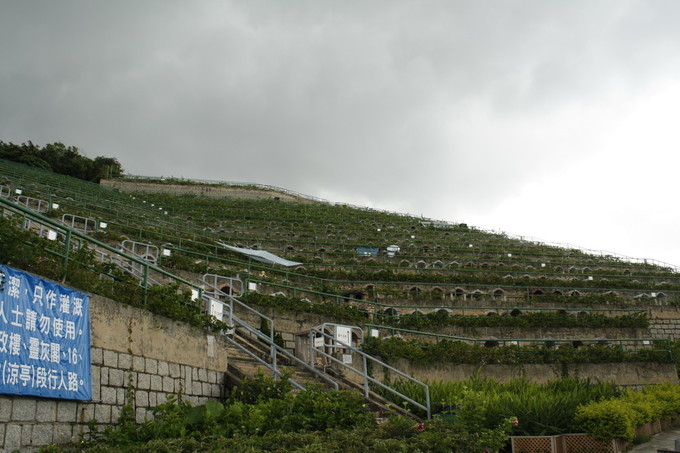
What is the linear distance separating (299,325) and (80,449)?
8.94 m

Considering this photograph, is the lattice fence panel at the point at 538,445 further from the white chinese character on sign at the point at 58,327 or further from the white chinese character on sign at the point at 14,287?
the white chinese character on sign at the point at 14,287

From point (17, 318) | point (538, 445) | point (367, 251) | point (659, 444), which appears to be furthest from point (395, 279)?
point (17, 318)

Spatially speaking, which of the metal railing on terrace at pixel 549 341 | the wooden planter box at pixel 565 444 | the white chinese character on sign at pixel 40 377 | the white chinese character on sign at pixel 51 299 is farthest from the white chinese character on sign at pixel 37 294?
the metal railing on terrace at pixel 549 341

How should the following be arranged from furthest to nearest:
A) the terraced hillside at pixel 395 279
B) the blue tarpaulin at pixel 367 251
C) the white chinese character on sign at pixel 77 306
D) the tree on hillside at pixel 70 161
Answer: the tree on hillside at pixel 70 161 < the blue tarpaulin at pixel 367 251 < the terraced hillside at pixel 395 279 < the white chinese character on sign at pixel 77 306

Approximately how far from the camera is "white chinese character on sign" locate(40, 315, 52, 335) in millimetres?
6555

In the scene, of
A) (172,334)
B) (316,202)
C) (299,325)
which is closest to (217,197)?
(316,202)

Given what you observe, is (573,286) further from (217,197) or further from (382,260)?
(217,197)

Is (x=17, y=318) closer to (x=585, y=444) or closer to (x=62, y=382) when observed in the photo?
(x=62, y=382)

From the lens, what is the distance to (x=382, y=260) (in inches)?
1155

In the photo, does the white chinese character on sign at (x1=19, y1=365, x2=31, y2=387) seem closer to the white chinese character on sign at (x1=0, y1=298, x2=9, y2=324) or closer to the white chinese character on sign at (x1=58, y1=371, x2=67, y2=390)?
the white chinese character on sign at (x1=58, y1=371, x2=67, y2=390)

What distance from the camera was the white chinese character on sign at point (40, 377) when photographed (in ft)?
20.5

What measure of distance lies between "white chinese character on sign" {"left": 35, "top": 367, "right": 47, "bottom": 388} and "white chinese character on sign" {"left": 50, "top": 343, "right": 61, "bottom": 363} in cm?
15

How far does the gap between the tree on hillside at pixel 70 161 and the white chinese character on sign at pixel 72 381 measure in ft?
175

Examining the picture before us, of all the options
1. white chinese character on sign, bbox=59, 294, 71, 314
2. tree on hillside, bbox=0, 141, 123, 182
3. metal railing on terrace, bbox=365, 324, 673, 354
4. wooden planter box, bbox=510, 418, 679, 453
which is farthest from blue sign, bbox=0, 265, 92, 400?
tree on hillside, bbox=0, 141, 123, 182
